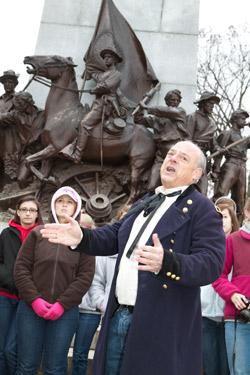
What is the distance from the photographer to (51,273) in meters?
3.64

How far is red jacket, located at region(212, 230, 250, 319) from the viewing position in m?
3.44

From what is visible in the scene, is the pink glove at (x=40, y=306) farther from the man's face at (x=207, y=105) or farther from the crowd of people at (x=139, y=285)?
the man's face at (x=207, y=105)

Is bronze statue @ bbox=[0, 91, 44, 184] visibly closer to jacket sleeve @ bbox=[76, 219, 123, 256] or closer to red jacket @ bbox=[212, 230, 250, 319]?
red jacket @ bbox=[212, 230, 250, 319]

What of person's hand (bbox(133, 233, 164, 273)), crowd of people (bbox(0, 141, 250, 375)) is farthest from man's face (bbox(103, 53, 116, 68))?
person's hand (bbox(133, 233, 164, 273))

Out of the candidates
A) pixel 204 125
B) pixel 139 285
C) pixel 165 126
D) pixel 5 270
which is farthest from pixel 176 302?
pixel 204 125

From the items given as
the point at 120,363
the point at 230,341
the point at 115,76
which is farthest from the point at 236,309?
the point at 115,76

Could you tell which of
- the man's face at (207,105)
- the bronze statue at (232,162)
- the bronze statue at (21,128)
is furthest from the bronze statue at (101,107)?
the bronze statue at (232,162)

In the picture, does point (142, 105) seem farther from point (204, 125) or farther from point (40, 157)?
point (40, 157)

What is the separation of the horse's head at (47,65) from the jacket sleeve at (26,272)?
18.0 ft

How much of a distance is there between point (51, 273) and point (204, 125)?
5.65m

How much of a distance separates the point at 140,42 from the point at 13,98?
108 inches

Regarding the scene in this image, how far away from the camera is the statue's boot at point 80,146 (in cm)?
845

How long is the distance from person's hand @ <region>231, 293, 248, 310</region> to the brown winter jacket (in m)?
1.04

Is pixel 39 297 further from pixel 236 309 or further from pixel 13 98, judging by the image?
pixel 13 98
